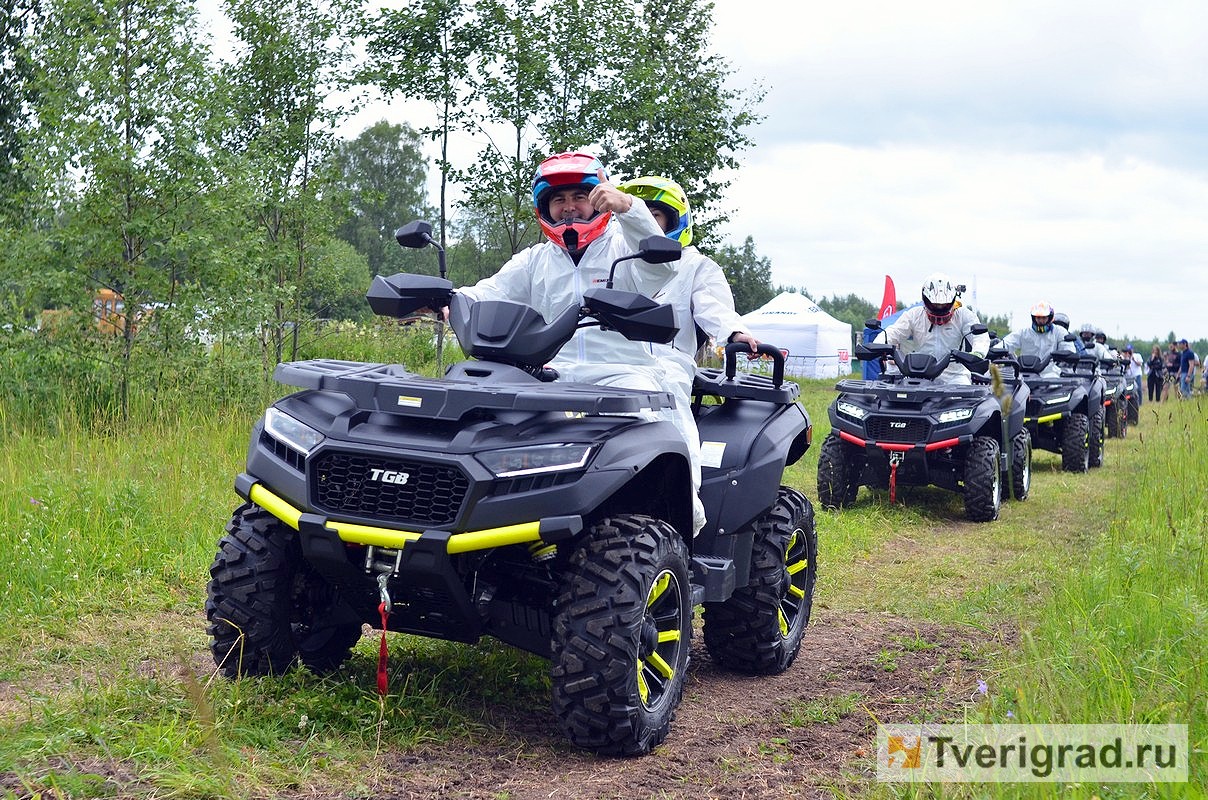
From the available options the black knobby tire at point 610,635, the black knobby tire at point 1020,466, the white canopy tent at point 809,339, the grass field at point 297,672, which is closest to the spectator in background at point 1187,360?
the white canopy tent at point 809,339

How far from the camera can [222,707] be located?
367 cm

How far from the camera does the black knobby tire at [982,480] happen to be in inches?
392

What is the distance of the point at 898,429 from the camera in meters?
10.2

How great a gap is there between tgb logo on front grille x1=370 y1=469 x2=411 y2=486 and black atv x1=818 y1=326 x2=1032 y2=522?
7.22m

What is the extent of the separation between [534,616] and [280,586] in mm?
824

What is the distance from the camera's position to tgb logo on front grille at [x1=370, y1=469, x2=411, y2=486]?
3473 millimetres

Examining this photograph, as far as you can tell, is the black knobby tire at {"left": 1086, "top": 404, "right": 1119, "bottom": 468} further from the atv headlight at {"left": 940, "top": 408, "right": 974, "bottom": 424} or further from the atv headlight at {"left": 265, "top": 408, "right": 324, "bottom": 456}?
the atv headlight at {"left": 265, "top": 408, "right": 324, "bottom": 456}

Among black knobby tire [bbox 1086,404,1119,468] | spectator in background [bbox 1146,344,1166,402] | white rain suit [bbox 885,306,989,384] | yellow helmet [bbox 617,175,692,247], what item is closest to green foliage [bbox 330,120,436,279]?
spectator in background [bbox 1146,344,1166,402]

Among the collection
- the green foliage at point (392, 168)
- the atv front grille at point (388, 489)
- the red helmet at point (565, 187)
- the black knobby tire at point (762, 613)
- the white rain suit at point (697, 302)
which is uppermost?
the green foliage at point (392, 168)

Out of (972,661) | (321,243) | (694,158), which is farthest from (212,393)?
(694,158)

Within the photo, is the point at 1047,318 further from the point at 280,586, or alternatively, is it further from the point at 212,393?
the point at 280,586

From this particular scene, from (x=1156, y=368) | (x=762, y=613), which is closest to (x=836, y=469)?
(x=762, y=613)

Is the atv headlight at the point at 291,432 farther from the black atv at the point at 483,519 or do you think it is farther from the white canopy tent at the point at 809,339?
the white canopy tent at the point at 809,339

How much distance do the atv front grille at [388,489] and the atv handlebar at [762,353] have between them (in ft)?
5.43
